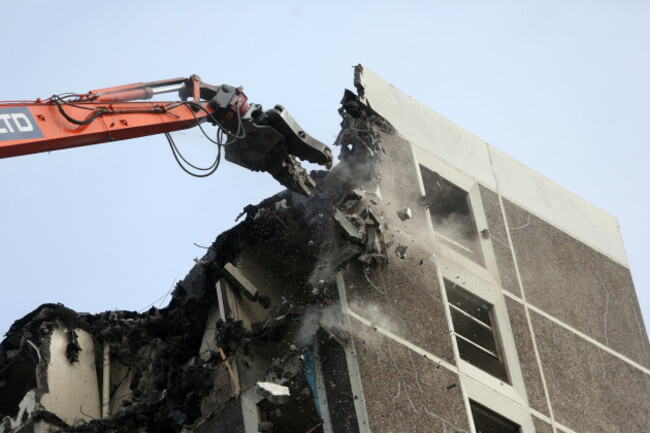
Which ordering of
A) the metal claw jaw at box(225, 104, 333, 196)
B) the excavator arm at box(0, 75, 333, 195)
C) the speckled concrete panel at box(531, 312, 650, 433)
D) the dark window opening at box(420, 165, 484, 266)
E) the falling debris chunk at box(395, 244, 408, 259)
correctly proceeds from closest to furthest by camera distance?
the excavator arm at box(0, 75, 333, 195) → the metal claw jaw at box(225, 104, 333, 196) → the falling debris chunk at box(395, 244, 408, 259) → the speckled concrete panel at box(531, 312, 650, 433) → the dark window opening at box(420, 165, 484, 266)

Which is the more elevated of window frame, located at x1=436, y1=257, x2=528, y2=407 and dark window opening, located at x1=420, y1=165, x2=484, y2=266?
dark window opening, located at x1=420, y1=165, x2=484, y2=266

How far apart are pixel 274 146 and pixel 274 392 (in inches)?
122

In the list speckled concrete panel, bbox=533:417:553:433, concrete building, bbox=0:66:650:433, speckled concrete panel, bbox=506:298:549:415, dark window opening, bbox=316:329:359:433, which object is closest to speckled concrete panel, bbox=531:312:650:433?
concrete building, bbox=0:66:650:433

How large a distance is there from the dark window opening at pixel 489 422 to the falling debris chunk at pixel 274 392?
2.64 metres

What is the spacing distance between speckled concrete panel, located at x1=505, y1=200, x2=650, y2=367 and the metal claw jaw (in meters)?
4.67

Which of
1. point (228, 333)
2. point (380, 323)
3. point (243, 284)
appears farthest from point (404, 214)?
point (228, 333)

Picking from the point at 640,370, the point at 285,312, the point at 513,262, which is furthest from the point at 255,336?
the point at 640,370

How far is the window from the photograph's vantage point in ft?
58.9

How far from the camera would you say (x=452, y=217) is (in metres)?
19.6

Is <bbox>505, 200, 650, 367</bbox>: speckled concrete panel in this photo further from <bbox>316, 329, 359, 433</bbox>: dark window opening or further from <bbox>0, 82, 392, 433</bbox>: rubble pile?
<bbox>316, 329, 359, 433</bbox>: dark window opening

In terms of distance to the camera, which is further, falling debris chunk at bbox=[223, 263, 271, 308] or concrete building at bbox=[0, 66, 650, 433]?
falling debris chunk at bbox=[223, 263, 271, 308]

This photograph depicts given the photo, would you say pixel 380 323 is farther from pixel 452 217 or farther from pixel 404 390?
pixel 452 217

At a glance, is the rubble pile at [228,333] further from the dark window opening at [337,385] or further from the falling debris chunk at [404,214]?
the falling debris chunk at [404,214]

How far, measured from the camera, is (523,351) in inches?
714
